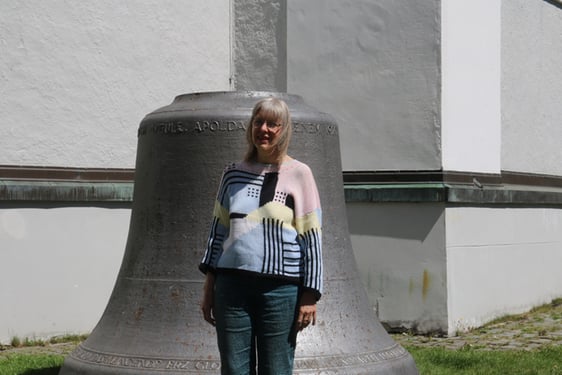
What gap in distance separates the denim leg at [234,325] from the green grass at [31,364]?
3166mm

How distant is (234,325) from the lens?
411cm

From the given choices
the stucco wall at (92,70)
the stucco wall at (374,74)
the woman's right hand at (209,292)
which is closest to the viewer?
the woman's right hand at (209,292)

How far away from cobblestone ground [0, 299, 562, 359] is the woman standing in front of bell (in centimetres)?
452

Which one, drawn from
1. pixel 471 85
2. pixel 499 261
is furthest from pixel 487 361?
pixel 471 85

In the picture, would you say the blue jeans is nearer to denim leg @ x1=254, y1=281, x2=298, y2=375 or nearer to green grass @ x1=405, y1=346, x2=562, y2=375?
denim leg @ x1=254, y1=281, x2=298, y2=375

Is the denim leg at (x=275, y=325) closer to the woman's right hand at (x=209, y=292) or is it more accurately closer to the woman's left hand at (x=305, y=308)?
the woman's left hand at (x=305, y=308)

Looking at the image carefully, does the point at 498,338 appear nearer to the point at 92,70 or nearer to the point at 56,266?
the point at 56,266

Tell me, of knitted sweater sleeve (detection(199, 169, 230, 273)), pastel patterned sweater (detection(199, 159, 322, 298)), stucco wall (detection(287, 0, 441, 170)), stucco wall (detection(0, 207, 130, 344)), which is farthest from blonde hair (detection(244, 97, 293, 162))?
stucco wall (detection(287, 0, 441, 170))

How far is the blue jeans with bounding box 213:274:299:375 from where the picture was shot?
4086 millimetres

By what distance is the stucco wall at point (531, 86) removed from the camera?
1174cm

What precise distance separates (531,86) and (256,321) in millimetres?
8901

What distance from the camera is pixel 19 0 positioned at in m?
9.16

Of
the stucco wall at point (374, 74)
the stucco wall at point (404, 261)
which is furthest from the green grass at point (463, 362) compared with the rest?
the stucco wall at point (374, 74)

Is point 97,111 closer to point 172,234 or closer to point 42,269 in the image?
point 42,269
